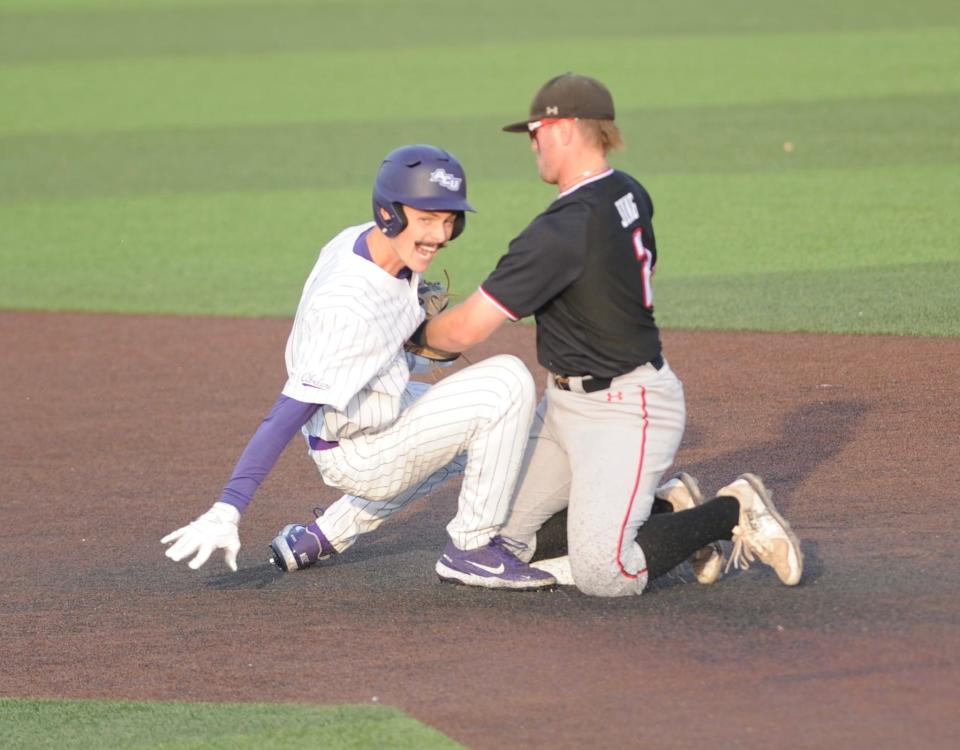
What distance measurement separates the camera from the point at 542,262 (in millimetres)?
4898

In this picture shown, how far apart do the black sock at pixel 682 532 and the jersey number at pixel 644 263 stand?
70cm

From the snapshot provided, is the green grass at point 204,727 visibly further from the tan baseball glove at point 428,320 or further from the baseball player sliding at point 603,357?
the tan baseball glove at point 428,320

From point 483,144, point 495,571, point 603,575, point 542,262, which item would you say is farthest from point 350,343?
point 483,144

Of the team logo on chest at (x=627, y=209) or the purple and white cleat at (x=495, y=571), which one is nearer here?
the team logo on chest at (x=627, y=209)

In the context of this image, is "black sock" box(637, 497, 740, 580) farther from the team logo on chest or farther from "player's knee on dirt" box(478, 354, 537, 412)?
the team logo on chest

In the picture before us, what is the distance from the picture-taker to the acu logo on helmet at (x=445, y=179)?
5.14 m

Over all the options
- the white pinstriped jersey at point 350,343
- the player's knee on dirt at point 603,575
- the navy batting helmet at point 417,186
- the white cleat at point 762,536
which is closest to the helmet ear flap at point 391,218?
the navy batting helmet at point 417,186

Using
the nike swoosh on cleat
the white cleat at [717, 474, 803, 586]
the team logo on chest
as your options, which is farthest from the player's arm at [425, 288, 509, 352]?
the white cleat at [717, 474, 803, 586]

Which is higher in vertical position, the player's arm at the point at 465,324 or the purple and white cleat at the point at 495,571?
the player's arm at the point at 465,324

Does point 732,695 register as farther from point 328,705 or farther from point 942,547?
point 942,547

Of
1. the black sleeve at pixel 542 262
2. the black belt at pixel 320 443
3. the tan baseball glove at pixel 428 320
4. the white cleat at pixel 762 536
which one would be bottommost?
the white cleat at pixel 762 536

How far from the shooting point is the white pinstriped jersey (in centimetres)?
505

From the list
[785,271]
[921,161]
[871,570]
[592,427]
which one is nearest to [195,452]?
[592,427]

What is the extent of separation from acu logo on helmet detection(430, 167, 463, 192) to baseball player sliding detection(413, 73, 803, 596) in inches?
10.6
